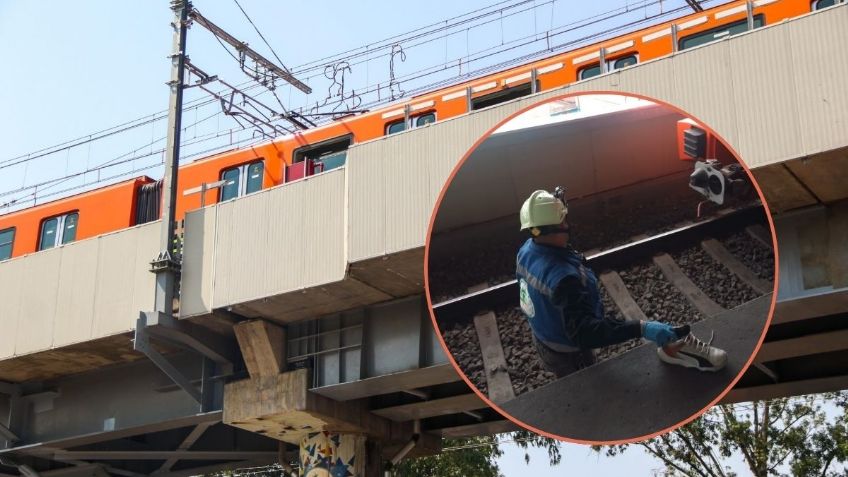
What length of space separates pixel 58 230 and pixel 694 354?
977 inches

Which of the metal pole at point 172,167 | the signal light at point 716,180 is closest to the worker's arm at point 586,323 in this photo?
the signal light at point 716,180

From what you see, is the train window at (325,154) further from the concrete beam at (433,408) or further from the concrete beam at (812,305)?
the concrete beam at (812,305)

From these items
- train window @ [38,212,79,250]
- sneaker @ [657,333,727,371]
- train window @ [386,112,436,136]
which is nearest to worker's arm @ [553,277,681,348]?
sneaker @ [657,333,727,371]

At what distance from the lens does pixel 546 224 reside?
10.6 metres

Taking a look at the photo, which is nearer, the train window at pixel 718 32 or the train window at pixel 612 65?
the train window at pixel 718 32

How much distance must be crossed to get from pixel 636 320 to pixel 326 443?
52.5 feet

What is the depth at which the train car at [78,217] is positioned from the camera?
1157 inches

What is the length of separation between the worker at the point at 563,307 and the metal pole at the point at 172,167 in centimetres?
1421

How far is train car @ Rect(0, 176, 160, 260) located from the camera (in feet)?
96.4

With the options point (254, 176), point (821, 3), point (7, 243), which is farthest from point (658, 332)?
point (7, 243)

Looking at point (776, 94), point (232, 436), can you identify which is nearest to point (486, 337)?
point (776, 94)

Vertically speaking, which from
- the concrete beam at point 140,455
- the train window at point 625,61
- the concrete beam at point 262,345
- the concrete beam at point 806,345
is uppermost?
the train window at point 625,61

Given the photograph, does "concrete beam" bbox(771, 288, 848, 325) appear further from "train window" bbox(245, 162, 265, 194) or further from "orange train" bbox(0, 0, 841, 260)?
"train window" bbox(245, 162, 265, 194)

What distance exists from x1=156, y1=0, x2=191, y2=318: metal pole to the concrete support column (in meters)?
4.76
